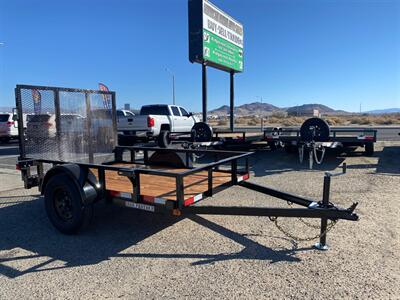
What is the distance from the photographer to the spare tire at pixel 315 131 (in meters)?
9.87

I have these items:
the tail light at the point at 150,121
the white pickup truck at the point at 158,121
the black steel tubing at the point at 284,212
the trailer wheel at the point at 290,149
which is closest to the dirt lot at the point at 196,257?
the black steel tubing at the point at 284,212

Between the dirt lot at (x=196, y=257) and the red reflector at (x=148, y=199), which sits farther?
the red reflector at (x=148, y=199)

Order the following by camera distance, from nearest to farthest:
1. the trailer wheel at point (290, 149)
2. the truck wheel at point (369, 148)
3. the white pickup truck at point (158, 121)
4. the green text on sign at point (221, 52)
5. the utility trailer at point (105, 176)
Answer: the utility trailer at point (105, 176), the truck wheel at point (369, 148), the trailer wheel at point (290, 149), the green text on sign at point (221, 52), the white pickup truck at point (158, 121)

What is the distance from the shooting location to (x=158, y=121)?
51.3 ft

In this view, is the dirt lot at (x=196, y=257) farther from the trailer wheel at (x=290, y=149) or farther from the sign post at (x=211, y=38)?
the sign post at (x=211, y=38)

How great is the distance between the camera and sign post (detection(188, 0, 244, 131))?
43.9 feet

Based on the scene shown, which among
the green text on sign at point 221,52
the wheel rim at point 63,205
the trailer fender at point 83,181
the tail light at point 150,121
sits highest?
the green text on sign at point 221,52

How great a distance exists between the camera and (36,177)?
522 centimetres

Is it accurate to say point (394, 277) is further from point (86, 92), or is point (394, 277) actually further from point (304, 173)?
point (304, 173)

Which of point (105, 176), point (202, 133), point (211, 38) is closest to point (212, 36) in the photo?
point (211, 38)

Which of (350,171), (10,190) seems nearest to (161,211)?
(10,190)

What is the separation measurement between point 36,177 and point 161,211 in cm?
252

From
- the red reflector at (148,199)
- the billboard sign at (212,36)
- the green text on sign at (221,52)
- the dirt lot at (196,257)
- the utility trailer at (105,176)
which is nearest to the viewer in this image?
the dirt lot at (196,257)

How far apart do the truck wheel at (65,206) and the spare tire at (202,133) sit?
7537mm
